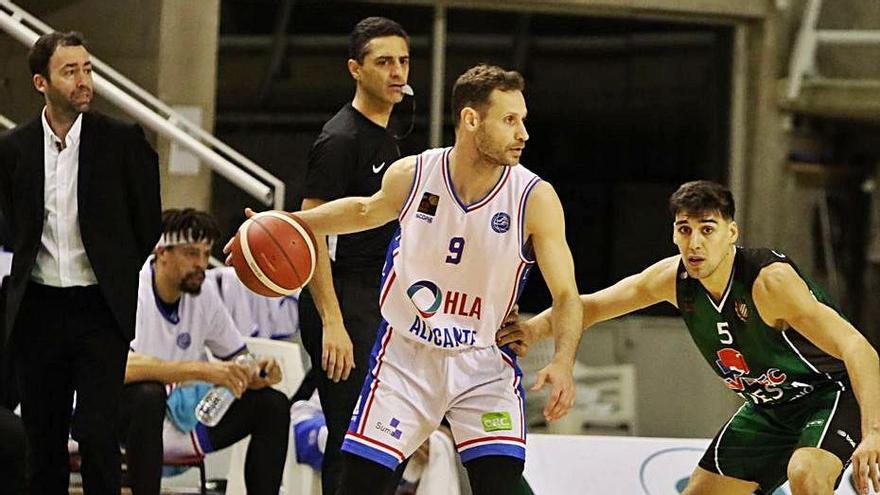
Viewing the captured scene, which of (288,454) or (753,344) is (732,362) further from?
(288,454)

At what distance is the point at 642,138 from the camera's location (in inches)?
392

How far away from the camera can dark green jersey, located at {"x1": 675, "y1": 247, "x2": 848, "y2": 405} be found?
4.36m

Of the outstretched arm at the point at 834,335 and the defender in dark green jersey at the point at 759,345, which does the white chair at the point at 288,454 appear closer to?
the defender in dark green jersey at the point at 759,345

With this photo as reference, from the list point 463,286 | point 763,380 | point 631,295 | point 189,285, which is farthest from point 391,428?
point 189,285

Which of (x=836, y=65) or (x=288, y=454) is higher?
(x=836, y=65)

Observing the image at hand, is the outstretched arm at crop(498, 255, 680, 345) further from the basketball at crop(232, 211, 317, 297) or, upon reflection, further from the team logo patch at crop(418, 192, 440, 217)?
the basketball at crop(232, 211, 317, 297)

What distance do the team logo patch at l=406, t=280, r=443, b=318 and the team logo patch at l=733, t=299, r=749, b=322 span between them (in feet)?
3.48

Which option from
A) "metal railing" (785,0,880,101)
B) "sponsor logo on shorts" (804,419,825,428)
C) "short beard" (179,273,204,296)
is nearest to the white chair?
"short beard" (179,273,204,296)

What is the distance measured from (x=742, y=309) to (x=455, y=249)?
41.3 inches

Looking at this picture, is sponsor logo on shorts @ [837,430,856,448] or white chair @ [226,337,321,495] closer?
sponsor logo on shorts @ [837,430,856,448]

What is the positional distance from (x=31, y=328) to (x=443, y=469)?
5.84 ft

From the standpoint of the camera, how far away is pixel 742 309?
4.37 m

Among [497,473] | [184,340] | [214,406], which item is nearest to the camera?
[497,473]

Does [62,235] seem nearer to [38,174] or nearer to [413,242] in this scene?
[38,174]
